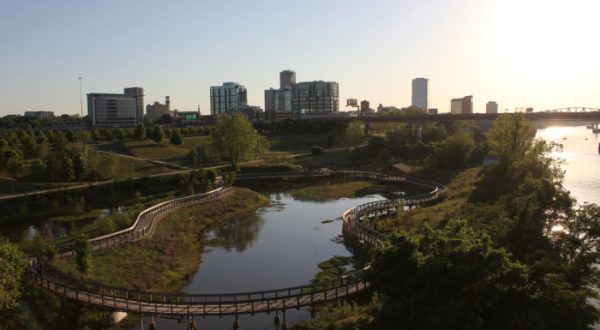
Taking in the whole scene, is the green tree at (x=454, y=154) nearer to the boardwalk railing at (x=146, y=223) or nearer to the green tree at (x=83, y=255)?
the boardwalk railing at (x=146, y=223)

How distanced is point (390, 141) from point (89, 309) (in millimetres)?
90597

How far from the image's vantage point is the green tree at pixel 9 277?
82.0ft

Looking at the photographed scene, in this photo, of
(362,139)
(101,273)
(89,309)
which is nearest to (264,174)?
(362,139)

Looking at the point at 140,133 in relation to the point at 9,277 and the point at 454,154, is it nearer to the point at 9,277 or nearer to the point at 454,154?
the point at 454,154

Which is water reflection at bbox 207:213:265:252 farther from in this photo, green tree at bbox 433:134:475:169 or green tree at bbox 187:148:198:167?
green tree at bbox 433:134:475:169

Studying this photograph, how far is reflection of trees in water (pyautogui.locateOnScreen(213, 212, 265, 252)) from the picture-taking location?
4697 centimetres

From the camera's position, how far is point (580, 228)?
24609 millimetres

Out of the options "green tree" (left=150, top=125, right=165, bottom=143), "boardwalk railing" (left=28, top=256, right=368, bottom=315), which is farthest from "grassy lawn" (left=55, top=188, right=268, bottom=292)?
"green tree" (left=150, top=125, right=165, bottom=143)

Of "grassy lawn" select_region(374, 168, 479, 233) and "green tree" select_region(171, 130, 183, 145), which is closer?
"grassy lawn" select_region(374, 168, 479, 233)

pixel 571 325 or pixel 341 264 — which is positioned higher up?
pixel 571 325

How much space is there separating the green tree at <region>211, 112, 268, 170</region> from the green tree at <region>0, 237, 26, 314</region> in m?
58.0

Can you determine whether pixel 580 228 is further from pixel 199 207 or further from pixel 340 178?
pixel 340 178

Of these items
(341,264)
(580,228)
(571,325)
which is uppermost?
(580,228)

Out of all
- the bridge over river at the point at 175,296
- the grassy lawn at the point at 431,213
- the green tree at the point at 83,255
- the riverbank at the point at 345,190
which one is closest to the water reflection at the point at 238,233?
the bridge over river at the point at 175,296
